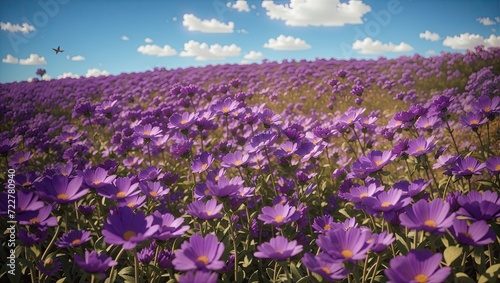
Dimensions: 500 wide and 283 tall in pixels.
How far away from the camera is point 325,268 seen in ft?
4.49

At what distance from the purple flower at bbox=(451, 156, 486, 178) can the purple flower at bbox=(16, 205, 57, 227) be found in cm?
224

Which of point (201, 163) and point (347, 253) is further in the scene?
point (201, 163)

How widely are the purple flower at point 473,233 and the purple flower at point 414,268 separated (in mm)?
254

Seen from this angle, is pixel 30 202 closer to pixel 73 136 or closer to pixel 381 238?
pixel 381 238

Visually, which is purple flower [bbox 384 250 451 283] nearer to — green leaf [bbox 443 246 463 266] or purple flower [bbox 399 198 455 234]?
purple flower [bbox 399 198 455 234]

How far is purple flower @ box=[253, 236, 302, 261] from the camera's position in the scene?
1354mm

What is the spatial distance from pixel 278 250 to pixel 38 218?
4.04ft

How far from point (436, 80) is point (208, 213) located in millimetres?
10746

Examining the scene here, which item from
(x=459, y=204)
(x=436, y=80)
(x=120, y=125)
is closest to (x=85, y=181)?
(x=459, y=204)

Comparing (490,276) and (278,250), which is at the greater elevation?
(278,250)

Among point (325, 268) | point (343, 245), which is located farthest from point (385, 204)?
point (325, 268)

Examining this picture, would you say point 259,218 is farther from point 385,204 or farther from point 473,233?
point 473,233

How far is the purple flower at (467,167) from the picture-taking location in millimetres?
1838

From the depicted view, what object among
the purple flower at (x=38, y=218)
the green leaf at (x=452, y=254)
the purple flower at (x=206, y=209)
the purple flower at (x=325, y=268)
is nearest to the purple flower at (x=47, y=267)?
the purple flower at (x=38, y=218)
